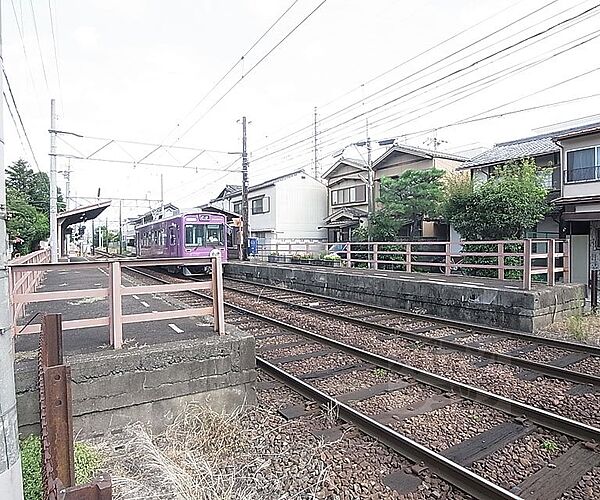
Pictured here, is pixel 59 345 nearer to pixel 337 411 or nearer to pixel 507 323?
pixel 337 411

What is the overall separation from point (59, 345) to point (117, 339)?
1.67 m

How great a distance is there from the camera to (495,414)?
12.9 ft

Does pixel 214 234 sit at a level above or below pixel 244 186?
below

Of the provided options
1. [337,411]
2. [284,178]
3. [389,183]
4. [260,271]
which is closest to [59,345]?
[337,411]

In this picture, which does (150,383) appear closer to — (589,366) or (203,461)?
(203,461)

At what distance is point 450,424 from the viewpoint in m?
3.76

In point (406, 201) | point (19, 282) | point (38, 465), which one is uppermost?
point (406, 201)

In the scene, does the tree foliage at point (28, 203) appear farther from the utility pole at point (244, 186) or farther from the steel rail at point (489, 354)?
the steel rail at point (489, 354)

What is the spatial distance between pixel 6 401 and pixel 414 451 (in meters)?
2.72

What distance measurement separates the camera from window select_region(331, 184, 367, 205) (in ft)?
84.6

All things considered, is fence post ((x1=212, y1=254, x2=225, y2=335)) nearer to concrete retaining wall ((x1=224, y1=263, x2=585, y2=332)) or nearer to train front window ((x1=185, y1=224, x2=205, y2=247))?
concrete retaining wall ((x1=224, y1=263, x2=585, y2=332))

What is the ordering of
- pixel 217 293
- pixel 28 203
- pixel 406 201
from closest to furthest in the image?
pixel 217 293
pixel 406 201
pixel 28 203

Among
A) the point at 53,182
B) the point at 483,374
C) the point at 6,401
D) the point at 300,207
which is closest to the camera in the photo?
the point at 6,401

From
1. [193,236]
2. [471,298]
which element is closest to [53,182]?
[193,236]
